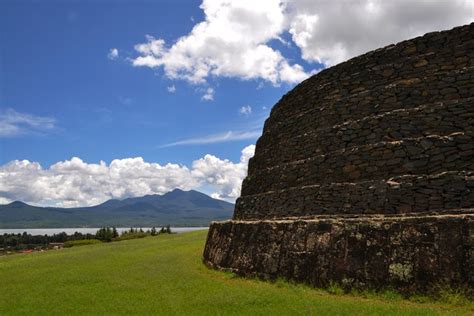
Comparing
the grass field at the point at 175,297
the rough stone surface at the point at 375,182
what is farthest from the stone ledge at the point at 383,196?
the grass field at the point at 175,297

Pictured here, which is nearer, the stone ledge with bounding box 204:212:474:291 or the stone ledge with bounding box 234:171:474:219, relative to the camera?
the stone ledge with bounding box 204:212:474:291

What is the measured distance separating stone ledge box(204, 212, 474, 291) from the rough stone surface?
0.9 inches

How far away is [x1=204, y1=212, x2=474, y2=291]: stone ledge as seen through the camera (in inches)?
334

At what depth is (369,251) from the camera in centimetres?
953

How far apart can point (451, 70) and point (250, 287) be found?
29.9 feet

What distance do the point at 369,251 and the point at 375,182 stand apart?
280 cm

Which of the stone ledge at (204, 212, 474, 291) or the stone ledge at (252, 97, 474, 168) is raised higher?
the stone ledge at (252, 97, 474, 168)

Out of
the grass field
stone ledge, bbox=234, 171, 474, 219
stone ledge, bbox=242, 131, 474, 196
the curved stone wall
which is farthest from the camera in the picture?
the curved stone wall

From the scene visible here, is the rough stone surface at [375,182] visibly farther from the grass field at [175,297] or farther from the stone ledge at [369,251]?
the grass field at [175,297]

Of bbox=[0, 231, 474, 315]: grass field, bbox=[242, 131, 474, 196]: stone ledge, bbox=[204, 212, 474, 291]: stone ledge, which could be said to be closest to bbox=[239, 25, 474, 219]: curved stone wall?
bbox=[242, 131, 474, 196]: stone ledge

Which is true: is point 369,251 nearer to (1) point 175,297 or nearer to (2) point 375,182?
(2) point 375,182

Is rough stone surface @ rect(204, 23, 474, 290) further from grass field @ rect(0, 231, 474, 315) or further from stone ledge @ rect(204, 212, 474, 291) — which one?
grass field @ rect(0, 231, 474, 315)

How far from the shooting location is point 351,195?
1227 cm

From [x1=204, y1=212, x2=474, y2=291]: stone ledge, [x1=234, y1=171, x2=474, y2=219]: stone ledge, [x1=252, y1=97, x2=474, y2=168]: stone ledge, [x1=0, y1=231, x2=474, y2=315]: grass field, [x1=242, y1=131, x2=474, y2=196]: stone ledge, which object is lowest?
[x1=0, y1=231, x2=474, y2=315]: grass field
